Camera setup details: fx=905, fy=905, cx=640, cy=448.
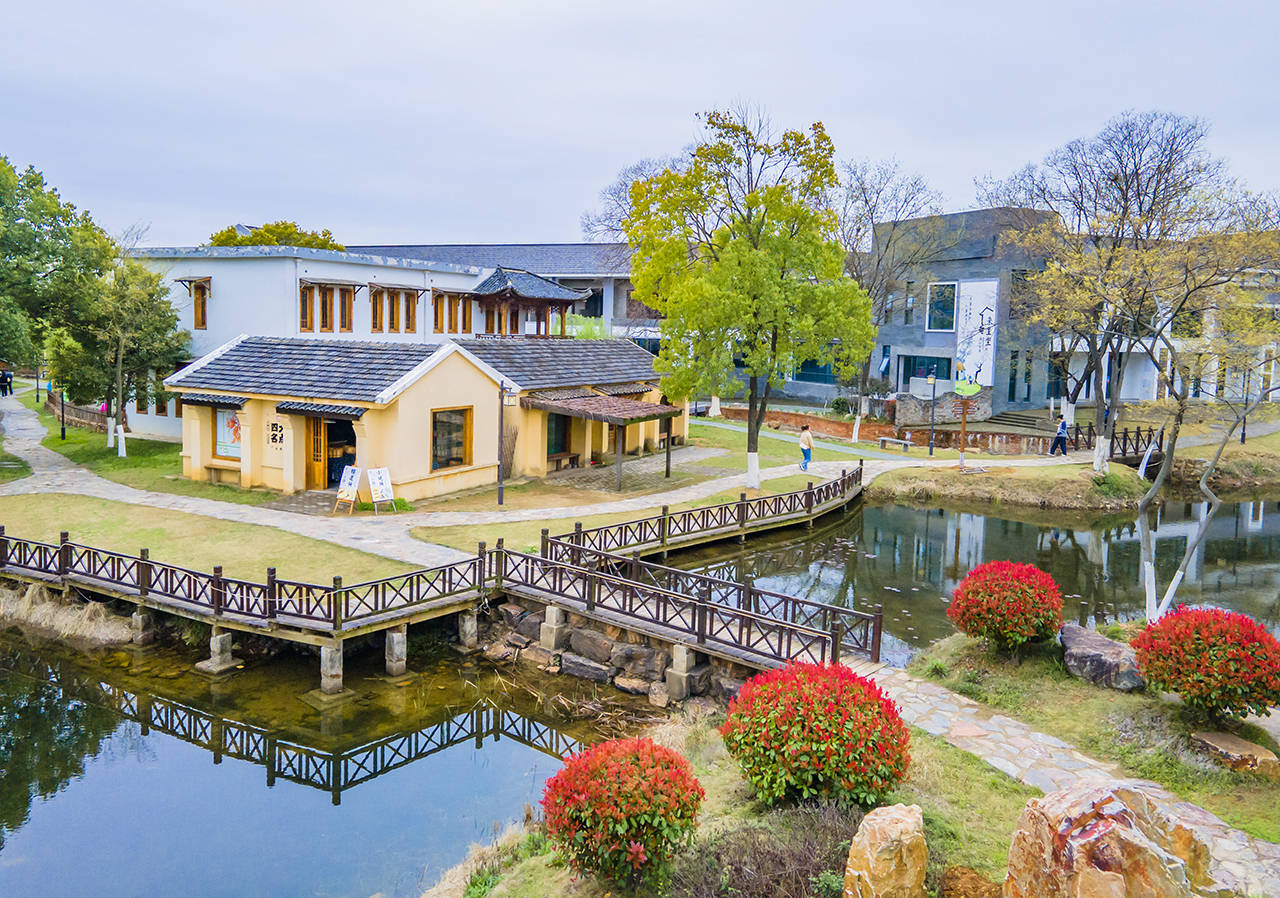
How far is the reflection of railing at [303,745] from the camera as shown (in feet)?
43.5

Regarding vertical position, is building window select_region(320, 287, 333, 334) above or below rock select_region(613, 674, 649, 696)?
above

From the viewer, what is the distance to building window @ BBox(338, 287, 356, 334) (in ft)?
111

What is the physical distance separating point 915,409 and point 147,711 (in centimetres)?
3667

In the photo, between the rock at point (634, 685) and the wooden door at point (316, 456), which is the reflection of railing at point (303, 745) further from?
the wooden door at point (316, 456)

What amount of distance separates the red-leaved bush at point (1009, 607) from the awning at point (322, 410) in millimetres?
15928

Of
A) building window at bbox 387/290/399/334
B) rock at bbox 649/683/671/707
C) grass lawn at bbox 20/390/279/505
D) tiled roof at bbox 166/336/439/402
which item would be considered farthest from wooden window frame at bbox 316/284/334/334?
rock at bbox 649/683/671/707

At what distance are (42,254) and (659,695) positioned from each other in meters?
24.7

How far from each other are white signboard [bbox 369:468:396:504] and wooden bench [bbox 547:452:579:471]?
7310 mm

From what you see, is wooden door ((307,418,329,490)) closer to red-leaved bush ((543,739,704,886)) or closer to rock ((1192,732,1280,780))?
red-leaved bush ((543,739,704,886))

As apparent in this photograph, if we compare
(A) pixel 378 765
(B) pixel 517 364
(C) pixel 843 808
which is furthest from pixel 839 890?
(B) pixel 517 364

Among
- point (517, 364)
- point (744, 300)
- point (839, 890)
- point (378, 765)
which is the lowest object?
point (378, 765)

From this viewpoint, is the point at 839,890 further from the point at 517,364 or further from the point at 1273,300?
the point at 1273,300

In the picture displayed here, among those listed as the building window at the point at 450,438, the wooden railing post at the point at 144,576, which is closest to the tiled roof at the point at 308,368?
the building window at the point at 450,438

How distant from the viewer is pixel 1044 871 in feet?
22.1
